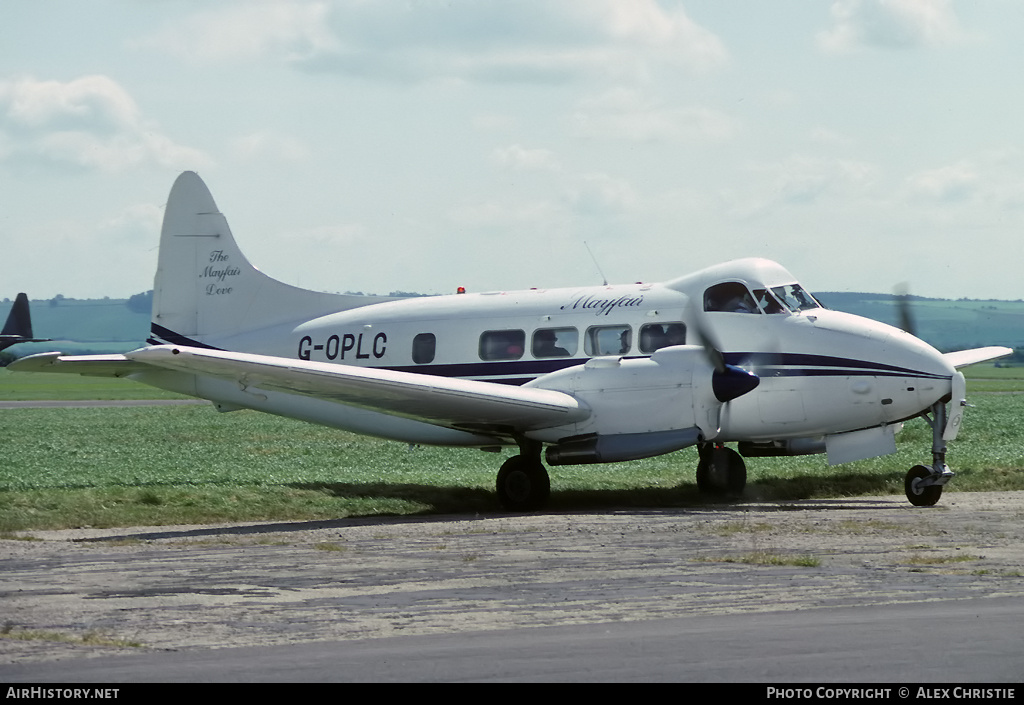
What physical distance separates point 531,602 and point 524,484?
10.2 meters

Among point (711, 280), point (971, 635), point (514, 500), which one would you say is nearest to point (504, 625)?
point (971, 635)

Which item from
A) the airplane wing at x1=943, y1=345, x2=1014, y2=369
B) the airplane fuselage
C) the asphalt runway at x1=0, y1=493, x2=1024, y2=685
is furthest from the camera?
the airplane wing at x1=943, y1=345, x2=1014, y2=369

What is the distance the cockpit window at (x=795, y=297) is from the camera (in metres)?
21.6

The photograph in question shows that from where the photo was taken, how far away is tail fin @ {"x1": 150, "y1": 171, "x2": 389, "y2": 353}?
2642cm

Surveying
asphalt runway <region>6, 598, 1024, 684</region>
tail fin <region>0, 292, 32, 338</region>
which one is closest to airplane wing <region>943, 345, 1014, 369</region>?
asphalt runway <region>6, 598, 1024, 684</region>

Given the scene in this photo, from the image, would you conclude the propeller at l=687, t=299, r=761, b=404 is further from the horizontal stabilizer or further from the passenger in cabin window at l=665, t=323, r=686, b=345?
the horizontal stabilizer

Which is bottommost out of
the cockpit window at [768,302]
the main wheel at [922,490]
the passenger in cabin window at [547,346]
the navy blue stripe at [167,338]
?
the main wheel at [922,490]

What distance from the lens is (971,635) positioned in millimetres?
9180

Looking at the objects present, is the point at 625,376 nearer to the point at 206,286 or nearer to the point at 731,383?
the point at 731,383

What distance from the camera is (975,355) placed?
88.5 feet

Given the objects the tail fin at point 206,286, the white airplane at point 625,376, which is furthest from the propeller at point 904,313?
the tail fin at point 206,286

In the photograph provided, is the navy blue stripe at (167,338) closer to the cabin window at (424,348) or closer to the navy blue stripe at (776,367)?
the cabin window at (424,348)

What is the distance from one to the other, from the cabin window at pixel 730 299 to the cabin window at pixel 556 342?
7.49 ft

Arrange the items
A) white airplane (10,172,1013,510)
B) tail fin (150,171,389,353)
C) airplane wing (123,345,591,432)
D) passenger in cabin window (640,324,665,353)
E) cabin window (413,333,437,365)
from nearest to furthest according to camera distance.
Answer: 1. airplane wing (123,345,591,432)
2. white airplane (10,172,1013,510)
3. passenger in cabin window (640,324,665,353)
4. cabin window (413,333,437,365)
5. tail fin (150,171,389,353)
